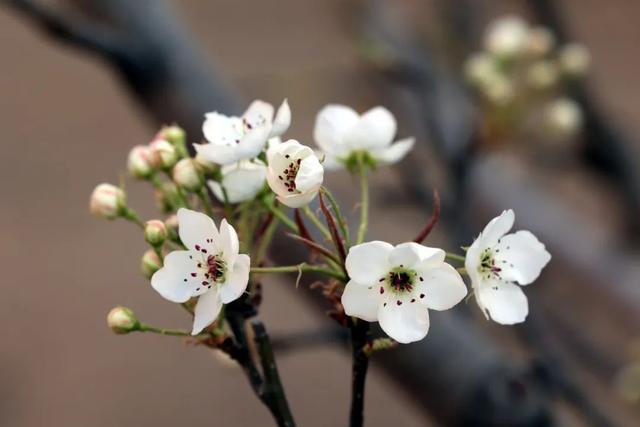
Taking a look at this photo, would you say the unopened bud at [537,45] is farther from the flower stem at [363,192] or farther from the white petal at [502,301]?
the white petal at [502,301]

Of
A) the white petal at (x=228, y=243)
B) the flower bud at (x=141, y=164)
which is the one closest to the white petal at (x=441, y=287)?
the white petal at (x=228, y=243)

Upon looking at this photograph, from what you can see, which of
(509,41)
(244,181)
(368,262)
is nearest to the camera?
(368,262)

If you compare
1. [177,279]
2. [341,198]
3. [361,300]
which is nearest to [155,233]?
[177,279]

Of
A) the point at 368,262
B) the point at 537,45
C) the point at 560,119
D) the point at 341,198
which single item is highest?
the point at 368,262

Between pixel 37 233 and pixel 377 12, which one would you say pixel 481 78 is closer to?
pixel 377 12

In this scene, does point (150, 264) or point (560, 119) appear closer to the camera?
point (150, 264)

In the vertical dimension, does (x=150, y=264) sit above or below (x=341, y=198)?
above

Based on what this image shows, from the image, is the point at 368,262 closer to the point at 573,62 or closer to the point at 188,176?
the point at 188,176
